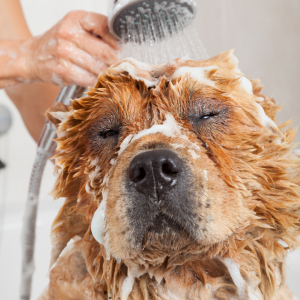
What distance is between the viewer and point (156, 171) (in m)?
0.54

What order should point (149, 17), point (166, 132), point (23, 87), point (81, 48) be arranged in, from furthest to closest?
point (23, 87)
point (81, 48)
point (149, 17)
point (166, 132)

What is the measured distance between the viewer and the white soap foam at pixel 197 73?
0.70 metres

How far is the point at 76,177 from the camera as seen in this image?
780mm

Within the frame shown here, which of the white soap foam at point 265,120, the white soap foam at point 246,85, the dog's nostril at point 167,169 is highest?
the white soap foam at point 246,85

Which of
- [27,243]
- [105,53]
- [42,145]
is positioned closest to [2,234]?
[27,243]

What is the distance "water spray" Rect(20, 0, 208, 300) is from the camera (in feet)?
2.75

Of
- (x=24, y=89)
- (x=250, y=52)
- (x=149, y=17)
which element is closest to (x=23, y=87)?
(x=24, y=89)

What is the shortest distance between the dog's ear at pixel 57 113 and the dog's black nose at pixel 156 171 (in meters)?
0.38

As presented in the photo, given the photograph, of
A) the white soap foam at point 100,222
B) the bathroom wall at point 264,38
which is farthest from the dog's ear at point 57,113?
the bathroom wall at point 264,38

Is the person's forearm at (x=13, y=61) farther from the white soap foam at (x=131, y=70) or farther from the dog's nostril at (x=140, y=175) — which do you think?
the dog's nostril at (x=140, y=175)

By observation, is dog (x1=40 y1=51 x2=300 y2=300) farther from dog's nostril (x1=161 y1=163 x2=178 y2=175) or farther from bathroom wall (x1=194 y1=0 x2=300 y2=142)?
bathroom wall (x1=194 y1=0 x2=300 y2=142)

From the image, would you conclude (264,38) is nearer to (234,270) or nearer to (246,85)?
(246,85)

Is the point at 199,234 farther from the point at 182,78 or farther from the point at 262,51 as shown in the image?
the point at 262,51

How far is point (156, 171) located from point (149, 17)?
0.53 metres
